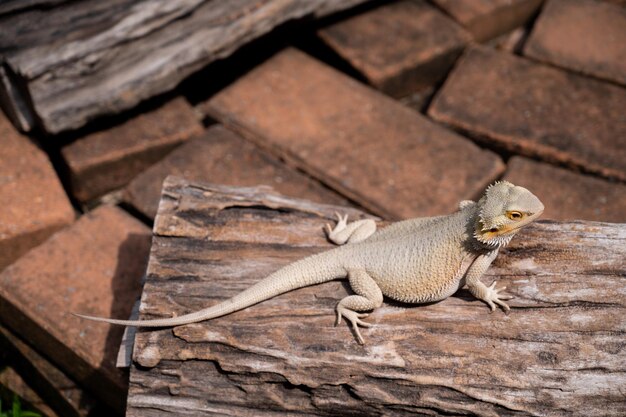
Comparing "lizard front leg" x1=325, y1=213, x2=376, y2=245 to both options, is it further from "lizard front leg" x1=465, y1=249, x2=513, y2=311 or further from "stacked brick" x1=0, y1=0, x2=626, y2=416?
"stacked brick" x1=0, y1=0, x2=626, y2=416

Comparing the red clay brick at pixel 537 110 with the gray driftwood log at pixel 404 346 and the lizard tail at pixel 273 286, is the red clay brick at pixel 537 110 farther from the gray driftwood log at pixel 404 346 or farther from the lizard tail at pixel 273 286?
the lizard tail at pixel 273 286

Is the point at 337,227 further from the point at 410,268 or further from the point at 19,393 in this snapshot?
the point at 19,393

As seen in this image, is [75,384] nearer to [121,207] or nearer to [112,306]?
[112,306]

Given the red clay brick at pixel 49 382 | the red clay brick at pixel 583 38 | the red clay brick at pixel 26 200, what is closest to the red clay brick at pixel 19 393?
the red clay brick at pixel 49 382

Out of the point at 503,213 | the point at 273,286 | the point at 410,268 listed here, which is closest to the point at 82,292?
the point at 273,286

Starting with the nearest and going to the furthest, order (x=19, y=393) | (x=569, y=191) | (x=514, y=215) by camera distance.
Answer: (x=514, y=215) → (x=19, y=393) → (x=569, y=191)

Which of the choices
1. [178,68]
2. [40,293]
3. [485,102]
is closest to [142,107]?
[178,68]
